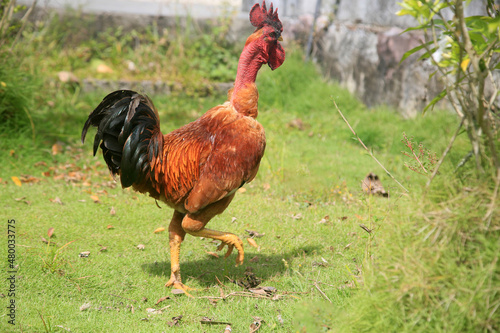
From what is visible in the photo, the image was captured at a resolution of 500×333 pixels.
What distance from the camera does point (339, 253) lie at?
476 centimetres

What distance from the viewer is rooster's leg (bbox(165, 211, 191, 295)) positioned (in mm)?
4191

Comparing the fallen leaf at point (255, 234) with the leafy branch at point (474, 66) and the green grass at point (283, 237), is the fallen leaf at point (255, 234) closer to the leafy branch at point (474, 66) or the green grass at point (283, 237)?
the green grass at point (283, 237)

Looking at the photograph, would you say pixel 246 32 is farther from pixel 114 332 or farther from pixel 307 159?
pixel 114 332

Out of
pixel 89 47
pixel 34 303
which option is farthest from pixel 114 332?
pixel 89 47

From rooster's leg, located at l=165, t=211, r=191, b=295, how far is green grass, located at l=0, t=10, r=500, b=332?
111mm

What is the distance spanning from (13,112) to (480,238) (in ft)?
23.3

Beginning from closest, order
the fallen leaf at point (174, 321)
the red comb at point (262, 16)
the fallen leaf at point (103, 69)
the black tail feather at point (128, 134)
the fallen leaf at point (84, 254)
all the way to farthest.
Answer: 1. the fallen leaf at point (174, 321)
2. the black tail feather at point (128, 134)
3. the red comb at point (262, 16)
4. the fallen leaf at point (84, 254)
5. the fallen leaf at point (103, 69)

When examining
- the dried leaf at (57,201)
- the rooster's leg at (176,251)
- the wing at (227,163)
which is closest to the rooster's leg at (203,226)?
the wing at (227,163)

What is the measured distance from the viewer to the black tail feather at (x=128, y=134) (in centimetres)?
387

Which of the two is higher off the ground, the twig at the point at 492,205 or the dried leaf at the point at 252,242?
the twig at the point at 492,205

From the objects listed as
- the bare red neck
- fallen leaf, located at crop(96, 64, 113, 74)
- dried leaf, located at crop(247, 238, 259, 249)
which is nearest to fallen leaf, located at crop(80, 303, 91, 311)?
dried leaf, located at crop(247, 238, 259, 249)

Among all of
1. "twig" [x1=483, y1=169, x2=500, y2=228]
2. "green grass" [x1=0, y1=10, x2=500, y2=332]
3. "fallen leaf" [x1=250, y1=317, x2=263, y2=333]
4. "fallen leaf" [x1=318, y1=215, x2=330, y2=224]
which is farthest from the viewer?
"fallen leaf" [x1=318, y1=215, x2=330, y2=224]

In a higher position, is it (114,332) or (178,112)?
(178,112)

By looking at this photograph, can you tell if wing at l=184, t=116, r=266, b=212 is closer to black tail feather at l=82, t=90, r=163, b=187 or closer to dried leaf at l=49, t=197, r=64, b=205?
black tail feather at l=82, t=90, r=163, b=187
